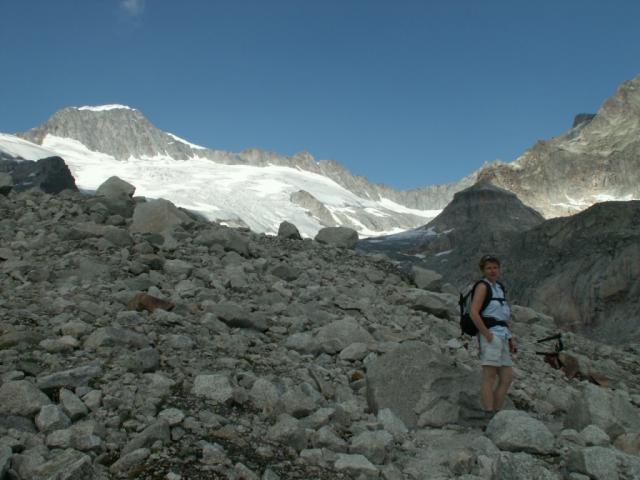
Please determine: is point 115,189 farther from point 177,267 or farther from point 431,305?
point 431,305

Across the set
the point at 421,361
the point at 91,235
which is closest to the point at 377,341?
the point at 421,361

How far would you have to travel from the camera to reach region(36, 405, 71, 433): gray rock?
417cm

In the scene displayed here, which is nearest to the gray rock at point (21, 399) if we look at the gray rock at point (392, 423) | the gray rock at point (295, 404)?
the gray rock at point (295, 404)

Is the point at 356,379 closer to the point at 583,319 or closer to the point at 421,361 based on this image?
the point at 421,361

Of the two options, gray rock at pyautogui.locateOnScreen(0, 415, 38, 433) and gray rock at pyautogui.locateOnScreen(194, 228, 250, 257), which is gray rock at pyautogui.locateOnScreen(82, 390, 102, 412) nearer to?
gray rock at pyautogui.locateOnScreen(0, 415, 38, 433)

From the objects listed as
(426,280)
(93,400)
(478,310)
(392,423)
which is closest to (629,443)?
(478,310)

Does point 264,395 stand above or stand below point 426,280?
below

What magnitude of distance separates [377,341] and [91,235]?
5456 millimetres

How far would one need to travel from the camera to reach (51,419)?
13.8ft

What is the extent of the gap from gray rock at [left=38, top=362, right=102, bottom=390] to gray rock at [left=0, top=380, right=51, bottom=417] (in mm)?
199

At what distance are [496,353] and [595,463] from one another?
1.72 m

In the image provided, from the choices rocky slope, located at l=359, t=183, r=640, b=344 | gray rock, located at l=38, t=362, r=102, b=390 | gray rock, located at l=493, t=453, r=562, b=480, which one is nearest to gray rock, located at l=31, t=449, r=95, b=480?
gray rock, located at l=38, t=362, r=102, b=390

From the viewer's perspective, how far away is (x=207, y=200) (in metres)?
162

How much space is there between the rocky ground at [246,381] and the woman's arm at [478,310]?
526 mm
